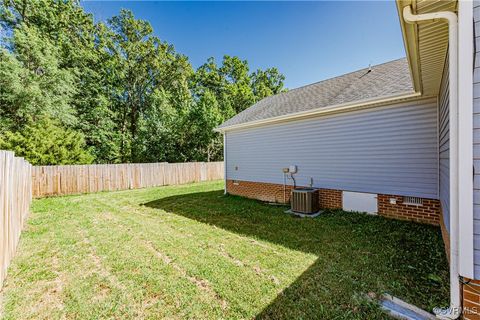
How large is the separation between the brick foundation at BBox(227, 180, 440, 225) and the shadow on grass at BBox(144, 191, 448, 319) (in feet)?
0.87

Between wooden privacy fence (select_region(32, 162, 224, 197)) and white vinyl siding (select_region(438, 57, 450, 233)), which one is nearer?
white vinyl siding (select_region(438, 57, 450, 233))

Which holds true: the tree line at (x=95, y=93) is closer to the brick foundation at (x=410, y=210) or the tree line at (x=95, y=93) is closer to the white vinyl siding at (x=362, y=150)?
the white vinyl siding at (x=362, y=150)

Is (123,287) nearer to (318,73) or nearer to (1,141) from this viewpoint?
(1,141)

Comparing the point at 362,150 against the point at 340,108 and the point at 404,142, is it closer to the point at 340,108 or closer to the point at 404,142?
the point at 404,142

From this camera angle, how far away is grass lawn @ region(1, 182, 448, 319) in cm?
247

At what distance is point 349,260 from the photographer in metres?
3.44

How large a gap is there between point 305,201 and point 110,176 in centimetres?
1024

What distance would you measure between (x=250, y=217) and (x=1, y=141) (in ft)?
41.7

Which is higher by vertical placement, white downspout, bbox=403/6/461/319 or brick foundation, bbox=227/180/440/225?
white downspout, bbox=403/6/461/319

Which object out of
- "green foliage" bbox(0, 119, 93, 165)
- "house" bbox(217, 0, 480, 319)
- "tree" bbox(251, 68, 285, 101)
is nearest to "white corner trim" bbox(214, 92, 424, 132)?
"house" bbox(217, 0, 480, 319)

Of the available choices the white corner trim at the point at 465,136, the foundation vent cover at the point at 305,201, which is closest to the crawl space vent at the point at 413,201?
the foundation vent cover at the point at 305,201

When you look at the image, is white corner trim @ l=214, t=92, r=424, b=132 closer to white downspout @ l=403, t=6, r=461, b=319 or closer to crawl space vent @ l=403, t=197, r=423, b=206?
crawl space vent @ l=403, t=197, r=423, b=206

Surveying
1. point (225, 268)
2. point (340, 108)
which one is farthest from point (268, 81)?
point (225, 268)

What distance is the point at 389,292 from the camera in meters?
2.61
